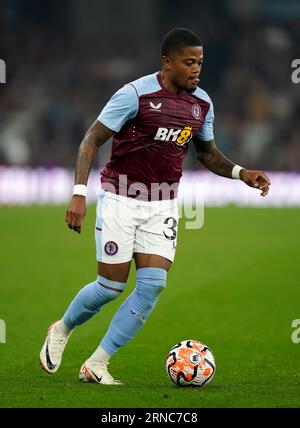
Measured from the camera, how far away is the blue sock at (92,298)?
7.60 m

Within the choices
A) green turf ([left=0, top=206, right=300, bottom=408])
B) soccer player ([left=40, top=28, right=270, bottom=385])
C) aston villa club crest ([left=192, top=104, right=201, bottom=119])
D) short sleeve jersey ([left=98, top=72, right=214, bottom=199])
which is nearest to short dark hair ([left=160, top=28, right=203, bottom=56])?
soccer player ([left=40, top=28, right=270, bottom=385])

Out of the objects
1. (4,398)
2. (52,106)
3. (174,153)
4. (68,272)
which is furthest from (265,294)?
(52,106)

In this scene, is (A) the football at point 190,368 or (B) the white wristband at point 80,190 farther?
(A) the football at point 190,368

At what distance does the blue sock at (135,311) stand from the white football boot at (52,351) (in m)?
0.37

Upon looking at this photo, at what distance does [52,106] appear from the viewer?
29.6 meters

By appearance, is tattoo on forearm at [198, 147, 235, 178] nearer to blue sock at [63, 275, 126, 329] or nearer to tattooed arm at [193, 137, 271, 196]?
tattooed arm at [193, 137, 271, 196]

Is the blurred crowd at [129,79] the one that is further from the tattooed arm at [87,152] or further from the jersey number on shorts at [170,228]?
the tattooed arm at [87,152]

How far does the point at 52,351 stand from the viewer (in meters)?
7.84

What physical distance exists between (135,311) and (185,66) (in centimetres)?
176

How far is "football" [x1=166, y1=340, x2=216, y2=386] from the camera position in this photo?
752cm

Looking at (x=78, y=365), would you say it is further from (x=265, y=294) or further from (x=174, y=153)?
(x=265, y=294)

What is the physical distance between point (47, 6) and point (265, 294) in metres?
21.6

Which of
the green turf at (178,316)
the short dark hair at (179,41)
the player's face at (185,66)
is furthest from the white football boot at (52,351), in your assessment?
the short dark hair at (179,41)

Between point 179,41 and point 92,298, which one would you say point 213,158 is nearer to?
point 179,41
